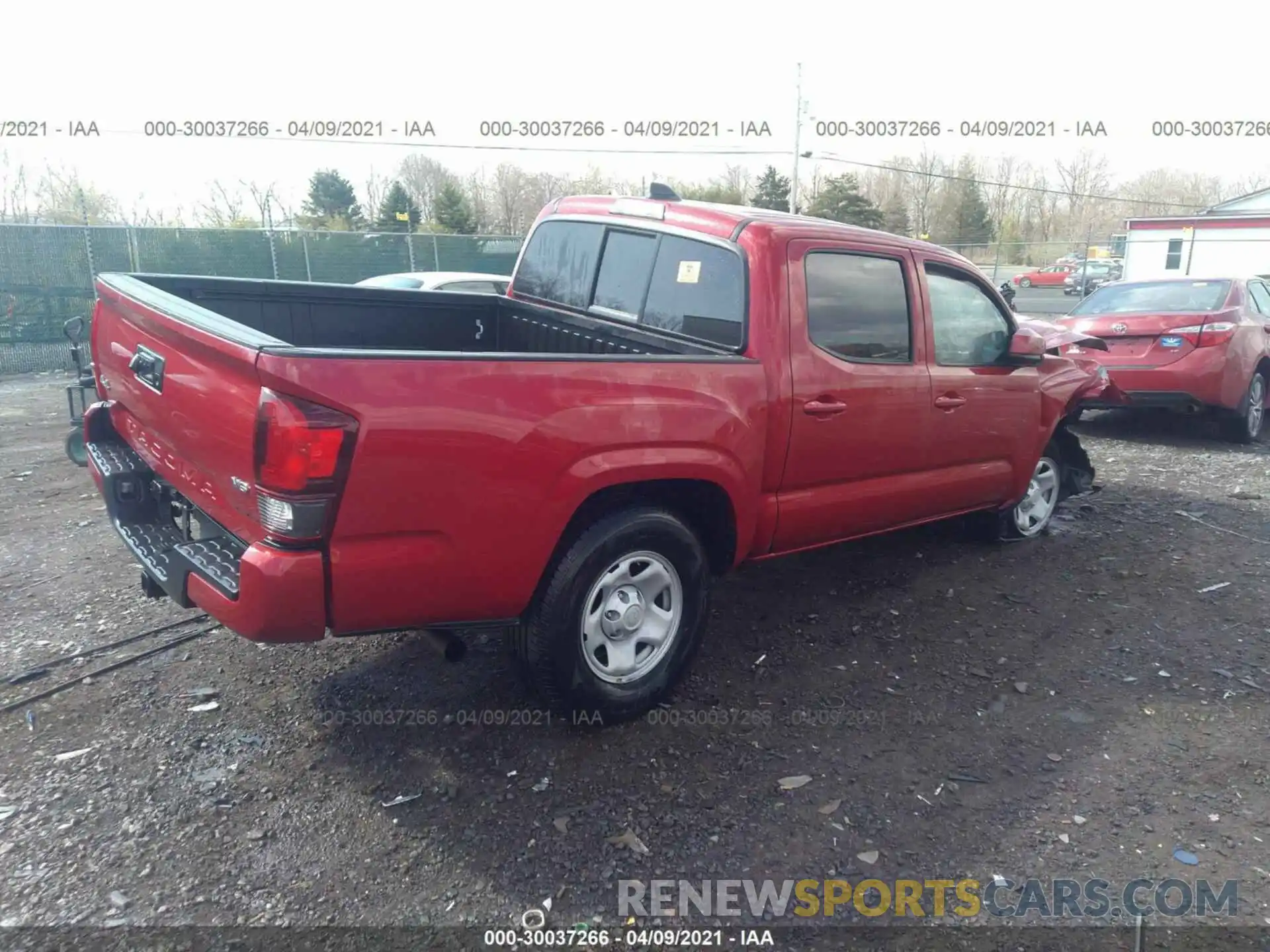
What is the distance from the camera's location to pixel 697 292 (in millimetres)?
4004

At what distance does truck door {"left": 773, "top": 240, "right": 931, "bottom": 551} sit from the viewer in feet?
12.6

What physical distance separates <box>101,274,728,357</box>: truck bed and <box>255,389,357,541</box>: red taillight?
1143 mm

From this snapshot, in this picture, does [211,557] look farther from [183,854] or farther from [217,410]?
[183,854]

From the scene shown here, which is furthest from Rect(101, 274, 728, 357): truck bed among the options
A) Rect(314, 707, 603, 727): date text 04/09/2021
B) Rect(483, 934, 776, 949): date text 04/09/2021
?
Rect(483, 934, 776, 949): date text 04/09/2021

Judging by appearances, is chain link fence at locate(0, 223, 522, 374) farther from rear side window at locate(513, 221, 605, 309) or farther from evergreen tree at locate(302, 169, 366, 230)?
evergreen tree at locate(302, 169, 366, 230)

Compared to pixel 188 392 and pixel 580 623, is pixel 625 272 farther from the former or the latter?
pixel 188 392

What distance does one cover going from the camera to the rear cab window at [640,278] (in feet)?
12.7

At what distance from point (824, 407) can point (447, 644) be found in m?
1.86

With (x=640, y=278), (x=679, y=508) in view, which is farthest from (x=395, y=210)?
(x=679, y=508)

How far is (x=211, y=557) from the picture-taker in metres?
2.98

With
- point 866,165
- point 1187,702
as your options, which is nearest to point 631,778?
point 1187,702

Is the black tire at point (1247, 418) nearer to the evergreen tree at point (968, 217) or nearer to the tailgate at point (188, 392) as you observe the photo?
the tailgate at point (188, 392)

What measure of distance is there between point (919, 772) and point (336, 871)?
200 cm

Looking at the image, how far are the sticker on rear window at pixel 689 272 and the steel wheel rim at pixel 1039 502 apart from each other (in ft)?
9.45
